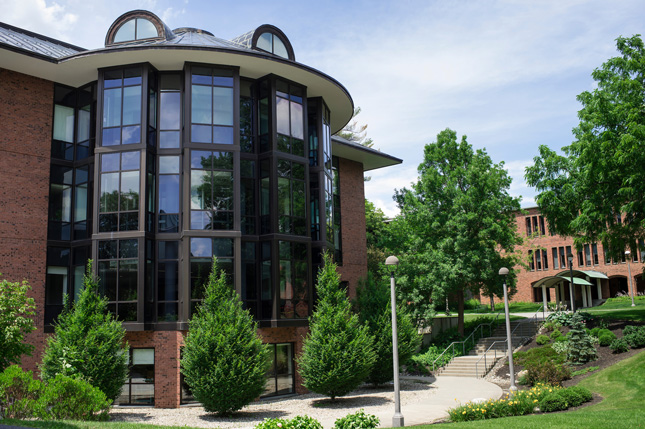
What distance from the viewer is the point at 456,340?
33469 mm

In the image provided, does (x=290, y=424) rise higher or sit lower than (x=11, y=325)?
lower

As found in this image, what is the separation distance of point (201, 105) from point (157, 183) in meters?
3.62

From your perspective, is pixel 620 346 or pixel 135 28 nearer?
pixel 620 346

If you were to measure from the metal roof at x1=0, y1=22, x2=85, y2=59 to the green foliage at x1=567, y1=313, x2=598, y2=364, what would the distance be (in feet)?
81.8

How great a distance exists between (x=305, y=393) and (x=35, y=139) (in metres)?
15.3

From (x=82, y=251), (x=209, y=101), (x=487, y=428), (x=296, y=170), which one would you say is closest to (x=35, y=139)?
(x=82, y=251)

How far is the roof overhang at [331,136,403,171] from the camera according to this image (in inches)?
1314

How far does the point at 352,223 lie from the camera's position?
35500 millimetres

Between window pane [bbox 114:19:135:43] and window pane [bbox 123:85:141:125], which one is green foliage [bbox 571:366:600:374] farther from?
window pane [bbox 114:19:135:43]

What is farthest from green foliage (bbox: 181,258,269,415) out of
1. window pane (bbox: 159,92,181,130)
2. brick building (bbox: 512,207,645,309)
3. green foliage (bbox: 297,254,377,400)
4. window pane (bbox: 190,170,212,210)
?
brick building (bbox: 512,207,645,309)

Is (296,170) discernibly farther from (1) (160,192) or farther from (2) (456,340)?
(2) (456,340)

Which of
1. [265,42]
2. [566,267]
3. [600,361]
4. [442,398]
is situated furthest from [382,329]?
[566,267]

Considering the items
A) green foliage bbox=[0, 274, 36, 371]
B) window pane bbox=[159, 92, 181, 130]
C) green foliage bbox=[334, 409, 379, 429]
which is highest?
window pane bbox=[159, 92, 181, 130]

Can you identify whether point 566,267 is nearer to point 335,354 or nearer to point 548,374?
point 548,374
